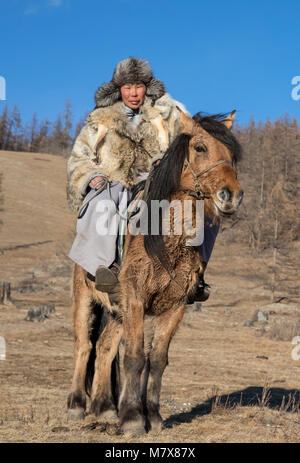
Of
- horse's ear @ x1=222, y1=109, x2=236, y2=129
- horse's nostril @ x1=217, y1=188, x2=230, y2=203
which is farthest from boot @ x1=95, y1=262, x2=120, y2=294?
horse's ear @ x1=222, y1=109, x2=236, y2=129

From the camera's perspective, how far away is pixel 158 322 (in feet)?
15.7

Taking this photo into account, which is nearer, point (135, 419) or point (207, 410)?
point (135, 419)

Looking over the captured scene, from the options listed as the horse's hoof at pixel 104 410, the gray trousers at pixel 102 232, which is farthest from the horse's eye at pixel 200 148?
the horse's hoof at pixel 104 410

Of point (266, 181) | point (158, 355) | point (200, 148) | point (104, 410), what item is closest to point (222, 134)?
point (200, 148)

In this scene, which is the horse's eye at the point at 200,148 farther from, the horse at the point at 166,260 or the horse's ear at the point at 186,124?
the horse's ear at the point at 186,124

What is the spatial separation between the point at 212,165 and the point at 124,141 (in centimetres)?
155

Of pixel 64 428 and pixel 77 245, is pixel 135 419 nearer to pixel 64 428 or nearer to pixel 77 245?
pixel 64 428

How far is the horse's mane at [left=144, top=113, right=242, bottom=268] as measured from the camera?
173 inches

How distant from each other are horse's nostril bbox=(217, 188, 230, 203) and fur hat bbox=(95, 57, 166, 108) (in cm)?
204

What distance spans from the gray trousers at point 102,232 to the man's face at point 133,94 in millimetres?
928

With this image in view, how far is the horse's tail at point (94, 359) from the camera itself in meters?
5.86

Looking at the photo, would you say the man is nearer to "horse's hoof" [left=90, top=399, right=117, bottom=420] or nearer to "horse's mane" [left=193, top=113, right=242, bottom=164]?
"horse's mane" [left=193, top=113, right=242, bottom=164]
